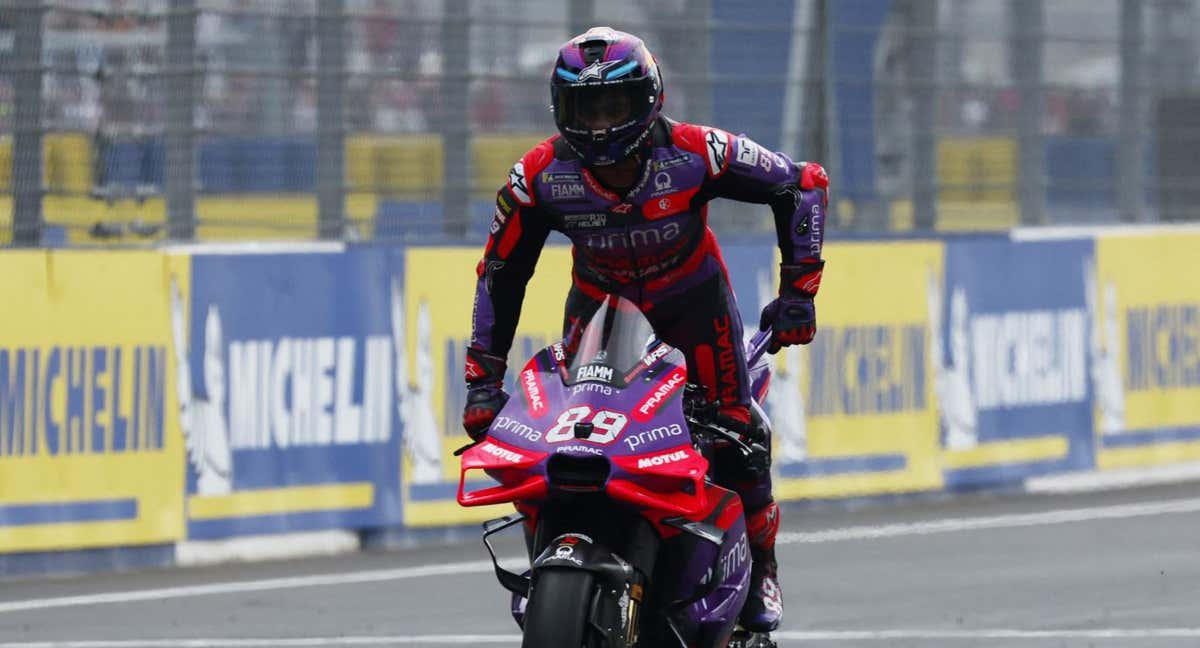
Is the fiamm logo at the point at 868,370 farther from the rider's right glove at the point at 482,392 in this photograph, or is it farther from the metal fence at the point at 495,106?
the rider's right glove at the point at 482,392

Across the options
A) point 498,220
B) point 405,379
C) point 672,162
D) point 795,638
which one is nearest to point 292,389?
point 405,379

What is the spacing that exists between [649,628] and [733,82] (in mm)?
7725

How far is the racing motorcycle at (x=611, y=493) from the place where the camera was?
6.06 meters

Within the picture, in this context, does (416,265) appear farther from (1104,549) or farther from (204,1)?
(1104,549)

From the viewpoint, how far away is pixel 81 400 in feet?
35.7

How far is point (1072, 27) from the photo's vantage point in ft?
50.6

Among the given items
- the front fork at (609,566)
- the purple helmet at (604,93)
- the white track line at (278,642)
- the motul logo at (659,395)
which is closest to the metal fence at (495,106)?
the white track line at (278,642)

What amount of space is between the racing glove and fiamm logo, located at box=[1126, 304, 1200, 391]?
7962mm

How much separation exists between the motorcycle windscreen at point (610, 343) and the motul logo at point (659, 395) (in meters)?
0.09

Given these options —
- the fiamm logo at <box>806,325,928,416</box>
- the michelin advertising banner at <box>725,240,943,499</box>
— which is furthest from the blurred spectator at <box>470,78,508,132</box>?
the fiamm logo at <box>806,325,928,416</box>

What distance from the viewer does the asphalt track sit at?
924cm

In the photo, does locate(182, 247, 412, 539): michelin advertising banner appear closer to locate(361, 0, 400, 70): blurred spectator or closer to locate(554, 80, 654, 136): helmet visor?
locate(361, 0, 400, 70): blurred spectator

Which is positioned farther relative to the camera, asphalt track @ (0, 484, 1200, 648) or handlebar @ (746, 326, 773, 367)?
asphalt track @ (0, 484, 1200, 648)

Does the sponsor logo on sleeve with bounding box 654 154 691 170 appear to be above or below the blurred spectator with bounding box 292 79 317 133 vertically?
below
